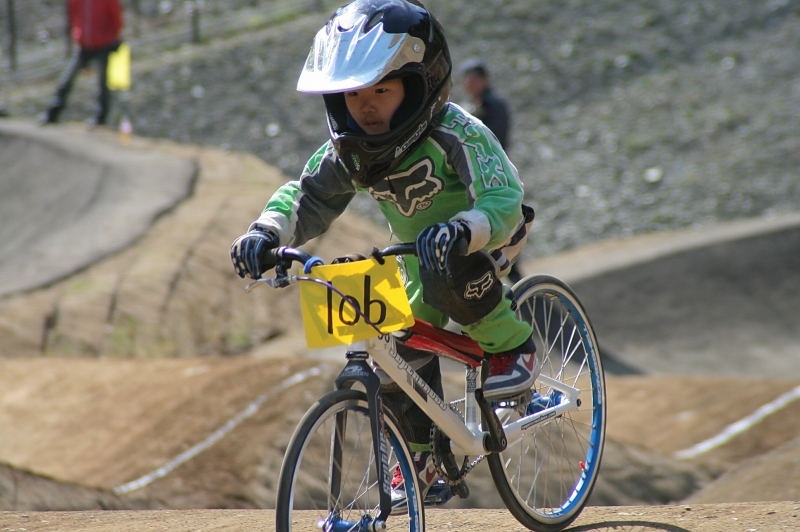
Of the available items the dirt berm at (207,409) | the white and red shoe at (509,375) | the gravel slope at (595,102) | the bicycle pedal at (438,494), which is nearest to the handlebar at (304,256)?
the white and red shoe at (509,375)

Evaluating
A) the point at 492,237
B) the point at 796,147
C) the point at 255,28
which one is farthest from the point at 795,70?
the point at 492,237

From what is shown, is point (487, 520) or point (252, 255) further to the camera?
point (487, 520)

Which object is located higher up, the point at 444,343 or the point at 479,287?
the point at 479,287

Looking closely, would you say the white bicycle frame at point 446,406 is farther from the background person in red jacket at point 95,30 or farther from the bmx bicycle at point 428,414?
the background person in red jacket at point 95,30

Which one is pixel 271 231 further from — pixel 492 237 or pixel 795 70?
pixel 795 70

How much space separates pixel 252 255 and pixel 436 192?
695 mm

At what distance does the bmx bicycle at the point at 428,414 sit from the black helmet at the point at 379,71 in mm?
387

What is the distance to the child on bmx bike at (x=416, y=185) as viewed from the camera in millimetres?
2859

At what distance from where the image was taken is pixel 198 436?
5.75m

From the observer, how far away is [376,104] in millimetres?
2996

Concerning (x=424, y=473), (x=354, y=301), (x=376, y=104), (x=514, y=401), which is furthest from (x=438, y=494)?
(x=376, y=104)

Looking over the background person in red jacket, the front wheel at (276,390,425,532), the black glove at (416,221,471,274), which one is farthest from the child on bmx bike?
the background person in red jacket

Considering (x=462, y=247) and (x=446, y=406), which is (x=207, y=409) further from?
(x=462, y=247)

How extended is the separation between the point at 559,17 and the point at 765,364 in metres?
15.1
